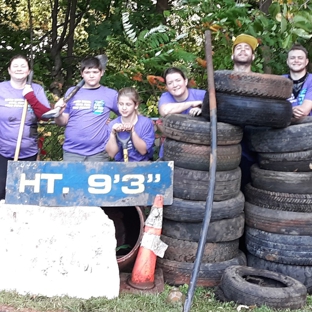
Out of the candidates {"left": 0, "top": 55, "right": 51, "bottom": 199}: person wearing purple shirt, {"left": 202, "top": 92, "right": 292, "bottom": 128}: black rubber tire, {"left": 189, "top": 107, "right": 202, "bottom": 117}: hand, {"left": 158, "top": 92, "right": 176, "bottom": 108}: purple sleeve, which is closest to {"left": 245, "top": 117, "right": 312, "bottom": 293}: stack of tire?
{"left": 202, "top": 92, "right": 292, "bottom": 128}: black rubber tire

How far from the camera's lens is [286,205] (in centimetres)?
432

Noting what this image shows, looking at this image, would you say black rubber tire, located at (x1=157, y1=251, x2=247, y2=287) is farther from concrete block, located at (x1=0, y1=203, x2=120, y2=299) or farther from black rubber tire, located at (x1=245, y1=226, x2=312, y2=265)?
concrete block, located at (x1=0, y1=203, x2=120, y2=299)

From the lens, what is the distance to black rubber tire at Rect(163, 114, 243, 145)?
13.7ft

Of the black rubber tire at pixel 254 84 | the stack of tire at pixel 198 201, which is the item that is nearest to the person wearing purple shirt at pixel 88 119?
the stack of tire at pixel 198 201

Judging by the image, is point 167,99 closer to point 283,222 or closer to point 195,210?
point 195,210

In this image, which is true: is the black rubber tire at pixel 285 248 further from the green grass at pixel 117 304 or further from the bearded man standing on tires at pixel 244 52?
the bearded man standing on tires at pixel 244 52

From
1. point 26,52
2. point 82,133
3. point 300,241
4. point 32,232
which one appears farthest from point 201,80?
point 26,52

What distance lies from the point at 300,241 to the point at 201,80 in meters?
3.59

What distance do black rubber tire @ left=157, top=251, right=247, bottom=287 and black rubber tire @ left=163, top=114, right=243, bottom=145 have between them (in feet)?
3.52

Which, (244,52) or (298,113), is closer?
(298,113)

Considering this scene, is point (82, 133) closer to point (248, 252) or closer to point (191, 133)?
point (191, 133)

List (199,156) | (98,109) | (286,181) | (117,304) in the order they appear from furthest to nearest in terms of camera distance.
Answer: (98,109)
(286,181)
(199,156)
(117,304)

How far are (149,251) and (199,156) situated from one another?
916mm

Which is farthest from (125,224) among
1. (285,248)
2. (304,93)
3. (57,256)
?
(304,93)
